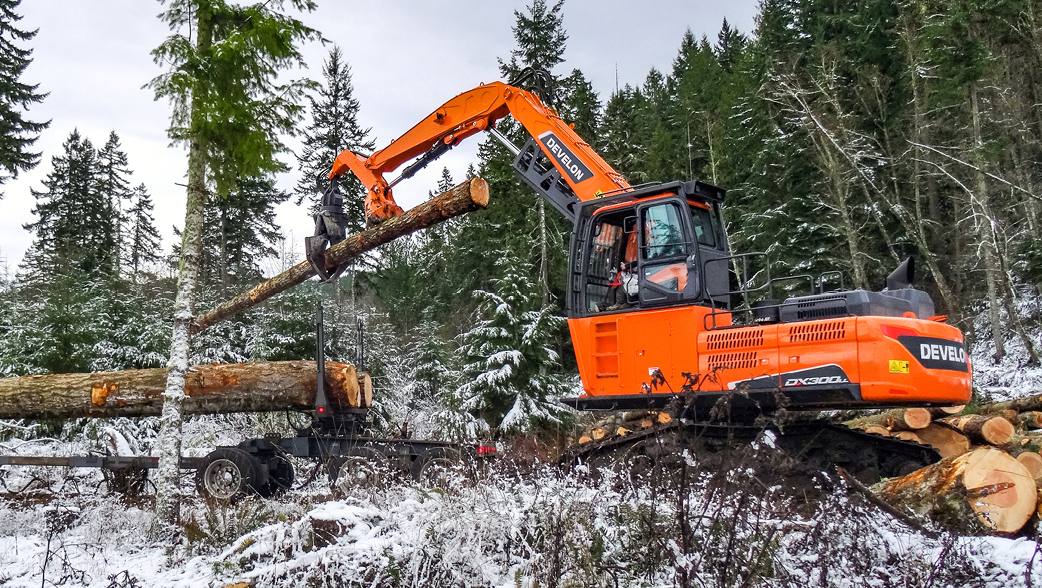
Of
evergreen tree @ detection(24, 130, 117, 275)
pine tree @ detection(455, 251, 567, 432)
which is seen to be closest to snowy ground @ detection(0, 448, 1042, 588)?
pine tree @ detection(455, 251, 567, 432)

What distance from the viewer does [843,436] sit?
7984 millimetres

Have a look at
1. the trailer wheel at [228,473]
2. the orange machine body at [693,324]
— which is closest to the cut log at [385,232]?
the orange machine body at [693,324]

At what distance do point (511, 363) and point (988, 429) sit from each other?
838cm

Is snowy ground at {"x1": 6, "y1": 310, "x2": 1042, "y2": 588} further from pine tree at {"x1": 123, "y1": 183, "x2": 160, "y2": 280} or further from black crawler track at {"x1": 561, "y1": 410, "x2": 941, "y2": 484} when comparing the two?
pine tree at {"x1": 123, "y1": 183, "x2": 160, "y2": 280}

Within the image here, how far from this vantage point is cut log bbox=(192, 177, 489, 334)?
780cm

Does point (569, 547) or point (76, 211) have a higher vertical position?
point (76, 211)

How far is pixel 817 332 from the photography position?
22.7 feet

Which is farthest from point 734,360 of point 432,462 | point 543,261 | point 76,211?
point 76,211

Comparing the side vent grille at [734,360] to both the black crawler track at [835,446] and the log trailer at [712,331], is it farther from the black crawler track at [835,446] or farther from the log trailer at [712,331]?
the black crawler track at [835,446]

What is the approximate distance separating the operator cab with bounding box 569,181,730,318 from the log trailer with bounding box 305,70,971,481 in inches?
0.6

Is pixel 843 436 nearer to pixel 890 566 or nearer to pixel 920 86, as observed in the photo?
pixel 890 566

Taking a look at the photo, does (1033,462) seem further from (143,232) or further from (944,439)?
(143,232)

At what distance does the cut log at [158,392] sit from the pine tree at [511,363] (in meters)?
5.41

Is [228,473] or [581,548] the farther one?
[228,473]
